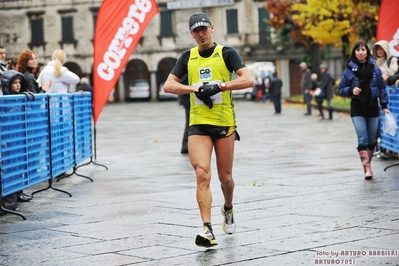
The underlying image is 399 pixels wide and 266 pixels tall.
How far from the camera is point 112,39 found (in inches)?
588

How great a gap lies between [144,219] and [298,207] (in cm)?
160

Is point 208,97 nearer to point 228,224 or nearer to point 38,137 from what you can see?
point 228,224

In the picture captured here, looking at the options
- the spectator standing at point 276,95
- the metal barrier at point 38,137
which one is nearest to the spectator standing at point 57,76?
the metal barrier at point 38,137

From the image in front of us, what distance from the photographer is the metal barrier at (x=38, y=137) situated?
32.3ft

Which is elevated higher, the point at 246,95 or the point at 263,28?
the point at 263,28

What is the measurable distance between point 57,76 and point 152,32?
53.2 meters

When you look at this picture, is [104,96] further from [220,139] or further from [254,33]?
[254,33]

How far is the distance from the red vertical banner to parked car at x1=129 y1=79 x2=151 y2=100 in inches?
2053

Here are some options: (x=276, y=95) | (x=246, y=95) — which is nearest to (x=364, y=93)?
(x=276, y=95)

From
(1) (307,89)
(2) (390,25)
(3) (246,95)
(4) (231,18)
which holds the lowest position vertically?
(3) (246,95)

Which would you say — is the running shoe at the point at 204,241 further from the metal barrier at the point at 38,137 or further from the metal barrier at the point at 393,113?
the metal barrier at the point at 393,113

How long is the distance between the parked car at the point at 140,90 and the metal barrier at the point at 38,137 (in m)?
51.6

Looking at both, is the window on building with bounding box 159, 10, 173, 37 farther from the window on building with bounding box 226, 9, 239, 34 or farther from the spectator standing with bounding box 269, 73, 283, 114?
the spectator standing with bounding box 269, 73, 283, 114

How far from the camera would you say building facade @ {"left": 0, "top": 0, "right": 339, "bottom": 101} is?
65625 millimetres
